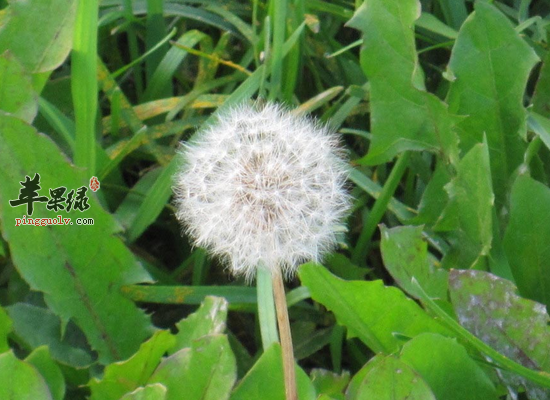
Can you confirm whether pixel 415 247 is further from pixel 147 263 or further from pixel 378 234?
pixel 147 263

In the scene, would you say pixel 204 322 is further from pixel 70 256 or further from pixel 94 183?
pixel 94 183

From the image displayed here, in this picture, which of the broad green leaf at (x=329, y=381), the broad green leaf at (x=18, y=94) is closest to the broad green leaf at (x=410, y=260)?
the broad green leaf at (x=329, y=381)

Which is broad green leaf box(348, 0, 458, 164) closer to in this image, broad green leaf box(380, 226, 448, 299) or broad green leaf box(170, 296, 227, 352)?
broad green leaf box(380, 226, 448, 299)

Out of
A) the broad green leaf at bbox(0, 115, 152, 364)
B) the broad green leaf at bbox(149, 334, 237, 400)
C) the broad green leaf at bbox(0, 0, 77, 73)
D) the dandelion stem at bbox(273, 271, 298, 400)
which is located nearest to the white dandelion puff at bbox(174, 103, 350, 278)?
the dandelion stem at bbox(273, 271, 298, 400)

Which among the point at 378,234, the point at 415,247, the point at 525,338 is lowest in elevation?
the point at 378,234

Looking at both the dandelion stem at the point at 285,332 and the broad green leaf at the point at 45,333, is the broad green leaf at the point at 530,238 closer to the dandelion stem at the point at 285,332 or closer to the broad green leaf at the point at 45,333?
the dandelion stem at the point at 285,332

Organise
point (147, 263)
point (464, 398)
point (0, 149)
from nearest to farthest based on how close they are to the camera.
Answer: point (464, 398), point (0, 149), point (147, 263)

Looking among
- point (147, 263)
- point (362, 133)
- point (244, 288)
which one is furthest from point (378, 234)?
point (147, 263)
